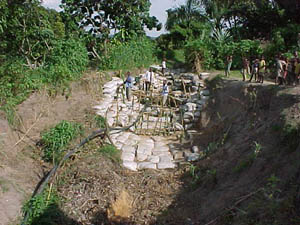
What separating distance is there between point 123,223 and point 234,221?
1865mm

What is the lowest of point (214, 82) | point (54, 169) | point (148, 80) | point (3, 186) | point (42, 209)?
point (42, 209)

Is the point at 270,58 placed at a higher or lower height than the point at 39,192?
higher

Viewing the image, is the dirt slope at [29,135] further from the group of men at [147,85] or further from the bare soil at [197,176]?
the group of men at [147,85]

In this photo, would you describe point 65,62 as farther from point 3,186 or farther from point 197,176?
point 197,176

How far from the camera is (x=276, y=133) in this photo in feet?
16.6

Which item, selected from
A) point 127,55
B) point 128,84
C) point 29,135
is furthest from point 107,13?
point 29,135

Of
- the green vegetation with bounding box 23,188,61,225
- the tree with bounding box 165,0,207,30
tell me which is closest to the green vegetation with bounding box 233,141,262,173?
the green vegetation with bounding box 23,188,61,225

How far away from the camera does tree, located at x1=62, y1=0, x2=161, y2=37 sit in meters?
11.0

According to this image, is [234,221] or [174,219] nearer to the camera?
[234,221]

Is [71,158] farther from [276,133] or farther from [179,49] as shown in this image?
[179,49]

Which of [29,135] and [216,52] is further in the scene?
[216,52]

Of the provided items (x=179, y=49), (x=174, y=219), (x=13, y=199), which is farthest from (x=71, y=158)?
(x=179, y=49)

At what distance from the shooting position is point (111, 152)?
253 inches

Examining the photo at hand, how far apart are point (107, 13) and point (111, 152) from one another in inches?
265
